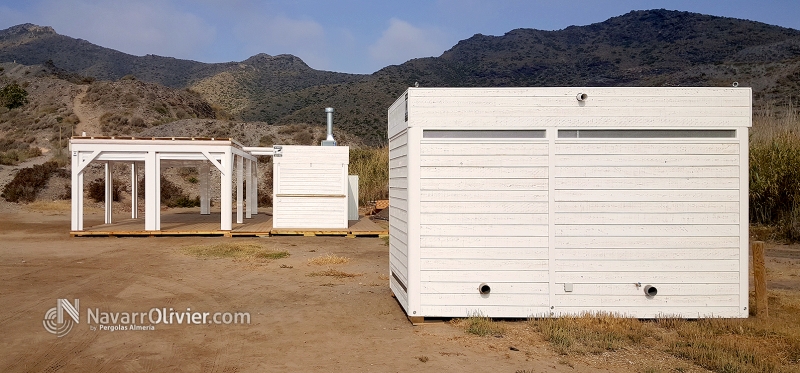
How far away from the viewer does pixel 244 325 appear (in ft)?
23.9

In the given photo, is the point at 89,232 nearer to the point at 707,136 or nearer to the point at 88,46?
the point at 707,136

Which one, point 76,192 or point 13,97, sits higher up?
point 13,97

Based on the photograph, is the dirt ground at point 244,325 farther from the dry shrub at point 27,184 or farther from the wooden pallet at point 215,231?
the dry shrub at point 27,184

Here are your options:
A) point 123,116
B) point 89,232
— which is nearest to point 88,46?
point 123,116

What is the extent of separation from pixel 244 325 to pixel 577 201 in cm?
427

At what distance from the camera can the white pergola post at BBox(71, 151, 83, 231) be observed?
1661 cm

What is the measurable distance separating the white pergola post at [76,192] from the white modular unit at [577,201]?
42.1 ft

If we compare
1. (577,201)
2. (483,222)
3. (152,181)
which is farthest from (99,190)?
(577,201)

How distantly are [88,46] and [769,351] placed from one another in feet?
369

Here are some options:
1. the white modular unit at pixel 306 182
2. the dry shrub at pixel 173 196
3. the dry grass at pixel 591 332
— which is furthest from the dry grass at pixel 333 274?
the dry shrub at pixel 173 196

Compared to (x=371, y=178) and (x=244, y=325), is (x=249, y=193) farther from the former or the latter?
(x=244, y=325)

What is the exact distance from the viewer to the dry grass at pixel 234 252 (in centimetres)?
1312

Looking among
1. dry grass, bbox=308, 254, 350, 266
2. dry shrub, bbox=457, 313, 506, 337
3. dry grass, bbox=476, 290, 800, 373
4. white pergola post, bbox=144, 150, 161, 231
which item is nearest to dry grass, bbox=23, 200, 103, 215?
white pergola post, bbox=144, 150, 161, 231
